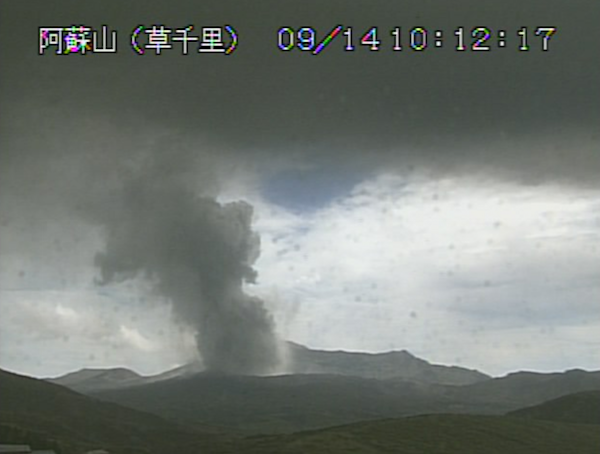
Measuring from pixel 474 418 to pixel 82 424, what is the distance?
265ft

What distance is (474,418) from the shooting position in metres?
125

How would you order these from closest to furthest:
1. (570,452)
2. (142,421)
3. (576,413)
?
(570,452) → (576,413) → (142,421)

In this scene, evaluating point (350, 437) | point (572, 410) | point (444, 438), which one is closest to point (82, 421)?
point (350, 437)

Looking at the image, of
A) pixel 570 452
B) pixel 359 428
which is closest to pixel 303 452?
pixel 359 428

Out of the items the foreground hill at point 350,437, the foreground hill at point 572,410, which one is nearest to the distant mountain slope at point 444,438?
the foreground hill at point 350,437

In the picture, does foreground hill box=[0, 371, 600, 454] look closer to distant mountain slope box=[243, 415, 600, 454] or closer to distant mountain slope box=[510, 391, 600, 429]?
distant mountain slope box=[243, 415, 600, 454]

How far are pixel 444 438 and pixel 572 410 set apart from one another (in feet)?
161

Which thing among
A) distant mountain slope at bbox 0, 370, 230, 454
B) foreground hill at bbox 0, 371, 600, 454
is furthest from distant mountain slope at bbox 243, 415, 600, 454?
distant mountain slope at bbox 0, 370, 230, 454

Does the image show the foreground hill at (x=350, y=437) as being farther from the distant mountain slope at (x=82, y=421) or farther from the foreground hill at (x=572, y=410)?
the foreground hill at (x=572, y=410)

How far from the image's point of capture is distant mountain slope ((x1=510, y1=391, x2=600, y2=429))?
474ft

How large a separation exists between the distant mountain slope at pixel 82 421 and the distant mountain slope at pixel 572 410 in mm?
63977

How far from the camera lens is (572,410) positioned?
494ft

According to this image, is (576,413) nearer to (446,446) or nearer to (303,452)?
(446,446)

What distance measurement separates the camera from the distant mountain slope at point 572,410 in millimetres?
144500
